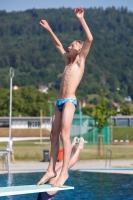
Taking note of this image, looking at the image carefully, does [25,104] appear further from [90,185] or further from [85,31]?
[85,31]

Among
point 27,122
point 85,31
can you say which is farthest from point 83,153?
point 27,122

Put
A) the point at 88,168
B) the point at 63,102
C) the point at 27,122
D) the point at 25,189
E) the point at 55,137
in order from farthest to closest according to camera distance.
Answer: the point at 27,122 < the point at 88,168 < the point at 55,137 < the point at 63,102 < the point at 25,189

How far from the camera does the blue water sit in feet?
45.7

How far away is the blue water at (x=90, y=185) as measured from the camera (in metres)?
13.9

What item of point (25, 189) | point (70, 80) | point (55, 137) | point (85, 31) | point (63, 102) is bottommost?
point (25, 189)

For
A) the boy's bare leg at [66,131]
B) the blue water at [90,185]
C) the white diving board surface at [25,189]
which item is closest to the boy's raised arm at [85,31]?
the boy's bare leg at [66,131]

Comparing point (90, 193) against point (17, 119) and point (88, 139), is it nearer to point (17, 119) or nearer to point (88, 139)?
point (88, 139)

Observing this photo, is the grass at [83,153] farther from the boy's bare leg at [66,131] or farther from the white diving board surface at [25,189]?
the white diving board surface at [25,189]

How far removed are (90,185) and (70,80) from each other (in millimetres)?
7942

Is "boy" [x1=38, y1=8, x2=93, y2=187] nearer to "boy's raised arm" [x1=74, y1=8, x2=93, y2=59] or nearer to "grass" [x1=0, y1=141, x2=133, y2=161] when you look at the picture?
"boy's raised arm" [x1=74, y1=8, x2=93, y2=59]

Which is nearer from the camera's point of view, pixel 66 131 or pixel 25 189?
pixel 25 189

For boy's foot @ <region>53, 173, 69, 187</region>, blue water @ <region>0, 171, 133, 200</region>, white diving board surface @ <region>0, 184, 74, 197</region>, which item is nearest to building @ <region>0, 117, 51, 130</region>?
blue water @ <region>0, 171, 133, 200</region>

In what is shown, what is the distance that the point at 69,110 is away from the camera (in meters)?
9.16

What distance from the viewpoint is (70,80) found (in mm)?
9297
